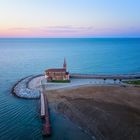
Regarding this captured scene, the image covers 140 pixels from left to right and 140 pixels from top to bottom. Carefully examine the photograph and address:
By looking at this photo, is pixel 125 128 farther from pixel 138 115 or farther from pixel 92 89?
pixel 92 89

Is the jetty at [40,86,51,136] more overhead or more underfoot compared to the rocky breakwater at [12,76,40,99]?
more overhead

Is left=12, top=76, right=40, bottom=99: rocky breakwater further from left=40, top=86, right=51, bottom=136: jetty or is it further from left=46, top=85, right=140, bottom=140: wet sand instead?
left=46, top=85, right=140, bottom=140: wet sand

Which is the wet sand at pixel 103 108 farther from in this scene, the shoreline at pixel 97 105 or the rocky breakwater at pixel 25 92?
the rocky breakwater at pixel 25 92

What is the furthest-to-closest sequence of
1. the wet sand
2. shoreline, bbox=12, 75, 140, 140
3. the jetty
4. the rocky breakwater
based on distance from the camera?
the rocky breakwater < shoreline, bbox=12, 75, 140, 140 < the wet sand < the jetty

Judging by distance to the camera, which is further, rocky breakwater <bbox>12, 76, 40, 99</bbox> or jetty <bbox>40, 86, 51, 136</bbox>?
rocky breakwater <bbox>12, 76, 40, 99</bbox>

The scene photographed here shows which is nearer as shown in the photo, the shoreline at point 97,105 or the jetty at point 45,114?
the jetty at point 45,114

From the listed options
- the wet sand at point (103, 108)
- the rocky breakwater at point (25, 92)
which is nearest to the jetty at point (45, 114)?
the wet sand at point (103, 108)

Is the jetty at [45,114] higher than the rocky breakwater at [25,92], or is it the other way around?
the jetty at [45,114]

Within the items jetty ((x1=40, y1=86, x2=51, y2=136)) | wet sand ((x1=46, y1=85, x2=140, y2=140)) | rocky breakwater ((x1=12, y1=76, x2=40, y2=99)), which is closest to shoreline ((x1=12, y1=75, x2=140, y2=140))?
wet sand ((x1=46, y1=85, x2=140, y2=140))

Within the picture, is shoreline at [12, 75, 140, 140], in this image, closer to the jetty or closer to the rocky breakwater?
the rocky breakwater

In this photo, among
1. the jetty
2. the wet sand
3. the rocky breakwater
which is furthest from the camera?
the rocky breakwater
